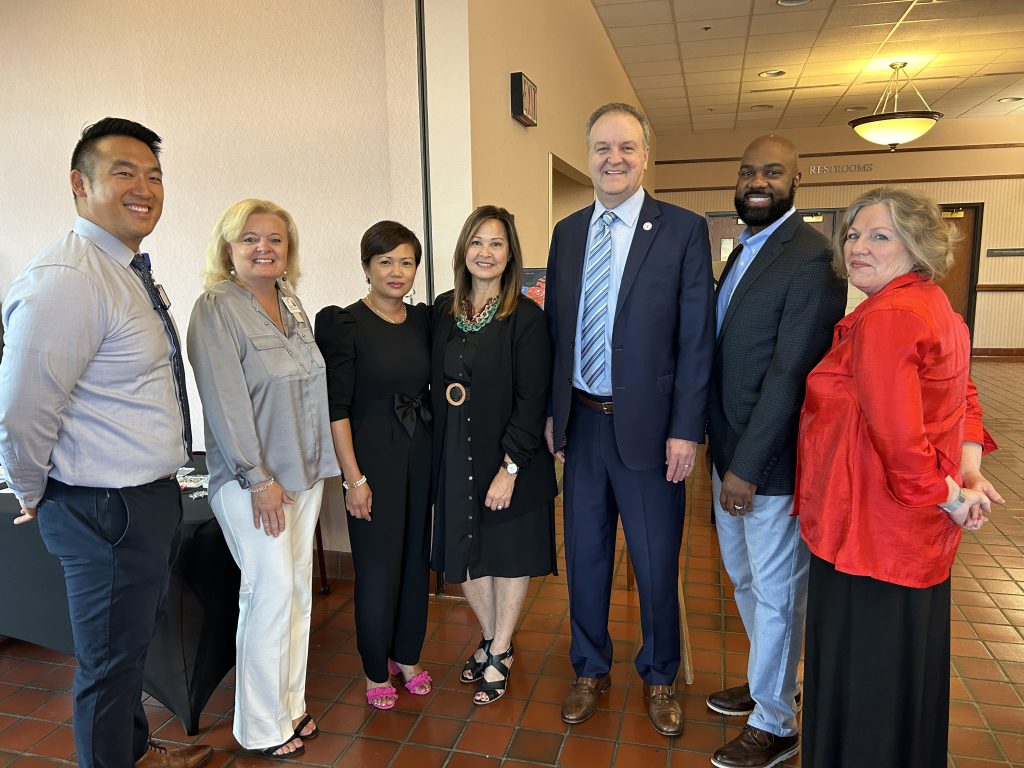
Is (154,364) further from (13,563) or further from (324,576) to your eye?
(324,576)

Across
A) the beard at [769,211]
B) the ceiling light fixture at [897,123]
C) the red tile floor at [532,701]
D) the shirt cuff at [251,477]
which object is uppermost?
the ceiling light fixture at [897,123]

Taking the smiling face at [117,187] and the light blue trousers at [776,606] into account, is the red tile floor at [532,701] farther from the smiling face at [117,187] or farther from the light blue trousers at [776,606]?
the smiling face at [117,187]

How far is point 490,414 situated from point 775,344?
0.92m

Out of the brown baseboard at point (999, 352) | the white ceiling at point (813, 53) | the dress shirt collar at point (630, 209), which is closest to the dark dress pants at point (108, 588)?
the dress shirt collar at point (630, 209)

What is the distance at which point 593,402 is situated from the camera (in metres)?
2.34

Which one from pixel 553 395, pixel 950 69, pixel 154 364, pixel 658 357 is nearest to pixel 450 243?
pixel 553 395

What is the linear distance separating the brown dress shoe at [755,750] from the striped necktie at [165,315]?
6.07ft

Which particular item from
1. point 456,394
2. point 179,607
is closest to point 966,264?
point 456,394

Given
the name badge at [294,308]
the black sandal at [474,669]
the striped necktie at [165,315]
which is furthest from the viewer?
the black sandal at [474,669]

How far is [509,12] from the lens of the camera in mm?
3705

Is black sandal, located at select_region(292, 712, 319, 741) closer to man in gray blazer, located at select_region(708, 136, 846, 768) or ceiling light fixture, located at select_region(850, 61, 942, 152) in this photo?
man in gray blazer, located at select_region(708, 136, 846, 768)

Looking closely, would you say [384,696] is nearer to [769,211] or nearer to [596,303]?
[596,303]

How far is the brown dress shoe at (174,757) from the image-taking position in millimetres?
2127

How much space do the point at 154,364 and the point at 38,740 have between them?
1494 millimetres
